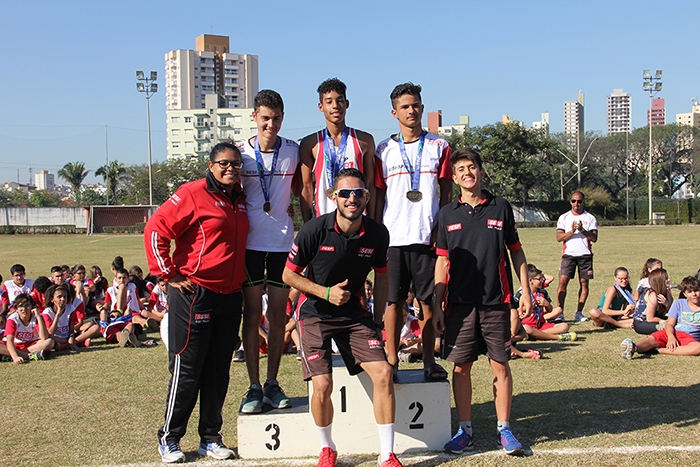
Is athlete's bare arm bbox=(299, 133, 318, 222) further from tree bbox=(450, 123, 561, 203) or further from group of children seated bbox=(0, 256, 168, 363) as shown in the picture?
tree bbox=(450, 123, 561, 203)

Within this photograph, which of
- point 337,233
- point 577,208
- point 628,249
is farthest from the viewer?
point 628,249

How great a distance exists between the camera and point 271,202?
18.4ft

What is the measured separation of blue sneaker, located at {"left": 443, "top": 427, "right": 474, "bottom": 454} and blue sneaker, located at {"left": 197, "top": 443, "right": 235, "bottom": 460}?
5.61 feet

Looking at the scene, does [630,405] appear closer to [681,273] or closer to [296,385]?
[296,385]

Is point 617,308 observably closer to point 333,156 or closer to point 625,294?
point 625,294

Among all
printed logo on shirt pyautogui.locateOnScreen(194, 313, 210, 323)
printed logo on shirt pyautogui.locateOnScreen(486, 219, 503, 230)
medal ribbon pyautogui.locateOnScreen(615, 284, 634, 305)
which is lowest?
medal ribbon pyautogui.locateOnScreen(615, 284, 634, 305)

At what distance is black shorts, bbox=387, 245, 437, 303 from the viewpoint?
5.71m

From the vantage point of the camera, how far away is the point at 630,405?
20.8 feet

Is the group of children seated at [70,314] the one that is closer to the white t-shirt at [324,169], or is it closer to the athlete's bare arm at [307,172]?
the athlete's bare arm at [307,172]

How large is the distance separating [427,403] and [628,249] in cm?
2567

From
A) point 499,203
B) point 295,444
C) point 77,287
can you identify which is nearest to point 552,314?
point 499,203

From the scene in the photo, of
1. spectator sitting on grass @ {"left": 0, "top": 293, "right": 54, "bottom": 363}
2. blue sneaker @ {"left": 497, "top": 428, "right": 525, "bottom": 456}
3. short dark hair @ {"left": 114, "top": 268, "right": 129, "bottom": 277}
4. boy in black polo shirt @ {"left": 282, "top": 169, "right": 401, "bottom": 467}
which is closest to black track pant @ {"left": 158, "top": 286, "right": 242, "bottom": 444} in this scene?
boy in black polo shirt @ {"left": 282, "top": 169, "right": 401, "bottom": 467}

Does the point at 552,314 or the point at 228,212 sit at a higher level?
the point at 228,212

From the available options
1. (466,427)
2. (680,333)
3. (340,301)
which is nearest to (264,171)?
(340,301)
